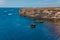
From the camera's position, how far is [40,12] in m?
2.09

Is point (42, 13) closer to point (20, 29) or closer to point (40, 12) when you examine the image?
point (40, 12)

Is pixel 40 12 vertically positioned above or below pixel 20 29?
above

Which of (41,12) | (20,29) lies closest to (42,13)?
(41,12)

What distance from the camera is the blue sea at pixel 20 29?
208 cm

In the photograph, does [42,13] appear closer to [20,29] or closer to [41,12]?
[41,12]

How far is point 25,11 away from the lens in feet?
6.85

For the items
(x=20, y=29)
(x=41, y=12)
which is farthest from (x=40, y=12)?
(x=20, y=29)

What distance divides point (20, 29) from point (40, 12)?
211mm

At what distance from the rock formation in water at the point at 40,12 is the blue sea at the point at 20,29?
0.04 m

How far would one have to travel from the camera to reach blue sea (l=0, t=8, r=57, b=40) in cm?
208

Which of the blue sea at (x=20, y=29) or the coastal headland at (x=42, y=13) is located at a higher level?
the coastal headland at (x=42, y=13)

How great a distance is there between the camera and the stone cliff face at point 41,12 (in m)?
2.08

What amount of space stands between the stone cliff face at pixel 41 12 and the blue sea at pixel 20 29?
0.04 meters
